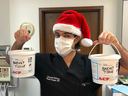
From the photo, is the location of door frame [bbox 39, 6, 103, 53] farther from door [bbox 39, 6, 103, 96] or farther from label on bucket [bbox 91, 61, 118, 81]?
label on bucket [bbox 91, 61, 118, 81]

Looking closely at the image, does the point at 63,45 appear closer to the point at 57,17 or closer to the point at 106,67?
the point at 106,67

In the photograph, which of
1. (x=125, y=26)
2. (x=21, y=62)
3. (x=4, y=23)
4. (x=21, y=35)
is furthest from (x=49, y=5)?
(x=21, y=62)

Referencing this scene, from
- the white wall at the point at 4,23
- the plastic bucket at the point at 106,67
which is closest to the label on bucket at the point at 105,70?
the plastic bucket at the point at 106,67

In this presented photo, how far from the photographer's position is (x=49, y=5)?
199 cm

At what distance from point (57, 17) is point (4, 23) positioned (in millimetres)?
843

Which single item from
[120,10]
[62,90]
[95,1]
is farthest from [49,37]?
[62,90]

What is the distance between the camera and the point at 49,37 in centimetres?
214

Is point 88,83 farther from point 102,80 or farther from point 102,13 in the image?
point 102,13

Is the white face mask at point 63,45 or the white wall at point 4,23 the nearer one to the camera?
the white face mask at point 63,45

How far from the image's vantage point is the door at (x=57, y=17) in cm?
194

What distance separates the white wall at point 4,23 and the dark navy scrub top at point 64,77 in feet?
3.81

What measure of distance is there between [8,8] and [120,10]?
5.72 ft

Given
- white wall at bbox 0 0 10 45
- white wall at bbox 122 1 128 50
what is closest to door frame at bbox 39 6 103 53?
white wall at bbox 122 1 128 50

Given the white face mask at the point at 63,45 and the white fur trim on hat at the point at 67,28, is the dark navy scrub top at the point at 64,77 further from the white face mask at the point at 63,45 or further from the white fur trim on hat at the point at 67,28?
the white fur trim on hat at the point at 67,28
